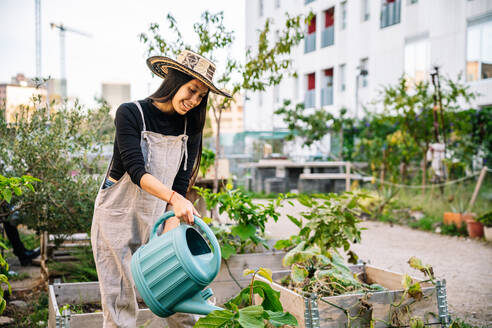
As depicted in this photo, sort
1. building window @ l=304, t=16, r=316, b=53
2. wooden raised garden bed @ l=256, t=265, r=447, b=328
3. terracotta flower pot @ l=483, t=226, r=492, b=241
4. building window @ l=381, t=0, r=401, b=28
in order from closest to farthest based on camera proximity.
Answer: wooden raised garden bed @ l=256, t=265, r=447, b=328 < terracotta flower pot @ l=483, t=226, r=492, b=241 < building window @ l=381, t=0, r=401, b=28 < building window @ l=304, t=16, r=316, b=53

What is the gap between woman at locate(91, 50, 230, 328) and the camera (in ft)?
6.44

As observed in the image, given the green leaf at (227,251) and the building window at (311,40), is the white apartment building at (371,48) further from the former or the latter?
the green leaf at (227,251)

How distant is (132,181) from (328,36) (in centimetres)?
1650

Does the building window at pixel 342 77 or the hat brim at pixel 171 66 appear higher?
the building window at pixel 342 77

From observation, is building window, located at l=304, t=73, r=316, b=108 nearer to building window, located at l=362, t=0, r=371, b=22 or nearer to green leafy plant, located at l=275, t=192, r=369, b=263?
building window, located at l=362, t=0, r=371, b=22

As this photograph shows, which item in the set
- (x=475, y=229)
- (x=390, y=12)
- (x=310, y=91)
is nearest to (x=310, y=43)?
(x=310, y=91)

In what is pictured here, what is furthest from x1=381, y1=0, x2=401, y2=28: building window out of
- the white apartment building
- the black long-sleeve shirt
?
the black long-sleeve shirt

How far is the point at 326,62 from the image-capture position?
17469mm

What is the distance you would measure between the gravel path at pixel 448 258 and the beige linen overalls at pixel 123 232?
215 centimetres

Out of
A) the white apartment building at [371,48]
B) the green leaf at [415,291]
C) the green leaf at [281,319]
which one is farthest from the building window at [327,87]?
the green leaf at [281,319]

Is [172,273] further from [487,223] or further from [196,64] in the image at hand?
[487,223]

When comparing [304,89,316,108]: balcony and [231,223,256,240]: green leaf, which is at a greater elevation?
[304,89,316,108]: balcony

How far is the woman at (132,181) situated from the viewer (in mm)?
1964

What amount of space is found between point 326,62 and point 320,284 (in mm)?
15702
